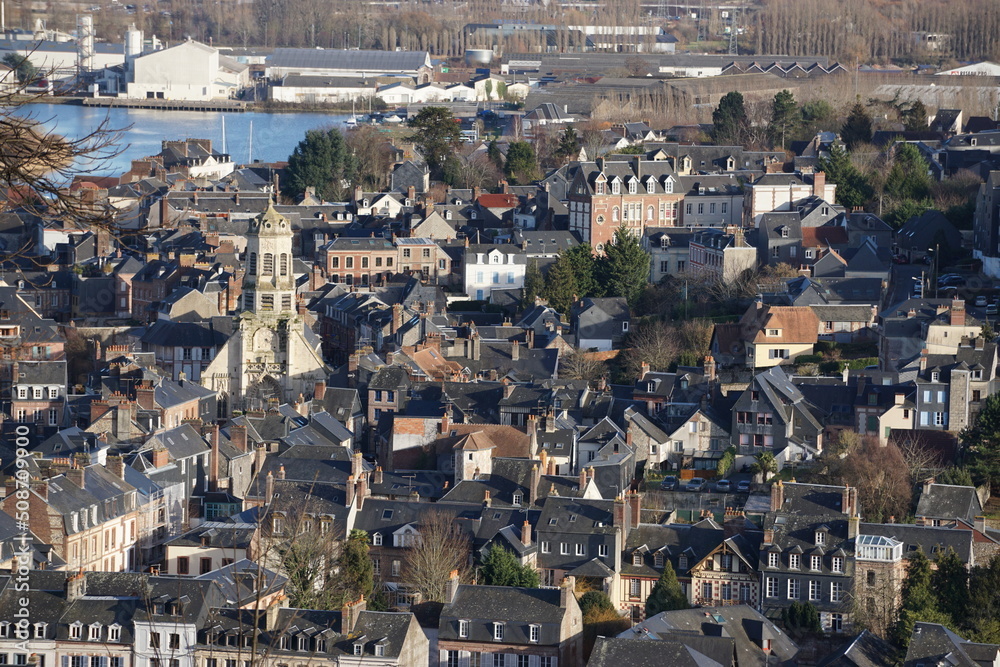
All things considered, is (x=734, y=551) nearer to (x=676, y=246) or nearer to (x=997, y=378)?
(x=997, y=378)

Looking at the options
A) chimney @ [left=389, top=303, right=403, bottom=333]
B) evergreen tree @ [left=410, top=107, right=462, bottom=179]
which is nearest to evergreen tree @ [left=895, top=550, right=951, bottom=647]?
chimney @ [left=389, top=303, right=403, bottom=333]

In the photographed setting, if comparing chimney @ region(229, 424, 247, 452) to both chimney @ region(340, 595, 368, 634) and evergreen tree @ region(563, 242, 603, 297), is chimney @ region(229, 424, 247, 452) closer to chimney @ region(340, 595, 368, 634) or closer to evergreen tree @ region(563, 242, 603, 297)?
chimney @ region(340, 595, 368, 634)

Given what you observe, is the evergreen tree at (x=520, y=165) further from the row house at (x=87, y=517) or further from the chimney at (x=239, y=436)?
the row house at (x=87, y=517)

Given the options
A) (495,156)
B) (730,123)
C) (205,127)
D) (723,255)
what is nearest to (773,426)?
(723,255)

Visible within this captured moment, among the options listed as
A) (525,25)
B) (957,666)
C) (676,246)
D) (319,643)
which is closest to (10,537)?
(319,643)

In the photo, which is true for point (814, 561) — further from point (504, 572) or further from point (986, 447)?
point (986, 447)

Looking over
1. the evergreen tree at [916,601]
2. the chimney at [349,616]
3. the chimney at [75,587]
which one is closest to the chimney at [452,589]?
the chimney at [349,616]
